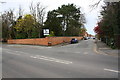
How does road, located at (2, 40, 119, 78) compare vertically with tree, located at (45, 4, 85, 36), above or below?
below

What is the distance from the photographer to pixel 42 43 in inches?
1594

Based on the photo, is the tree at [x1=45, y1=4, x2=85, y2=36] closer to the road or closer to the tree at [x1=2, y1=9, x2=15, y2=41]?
the tree at [x1=2, y1=9, x2=15, y2=41]

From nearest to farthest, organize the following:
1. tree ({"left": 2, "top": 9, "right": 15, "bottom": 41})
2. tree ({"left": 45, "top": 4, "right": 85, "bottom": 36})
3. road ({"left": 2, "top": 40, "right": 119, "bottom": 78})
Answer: road ({"left": 2, "top": 40, "right": 119, "bottom": 78}) → tree ({"left": 2, "top": 9, "right": 15, "bottom": 41}) → tree ({"left": 45, "top": 4, "right": 85, "bottom": 36})

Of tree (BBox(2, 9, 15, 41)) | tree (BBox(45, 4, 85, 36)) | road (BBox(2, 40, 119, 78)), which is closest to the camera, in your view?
road (BBox(2, 40, 119, 78))

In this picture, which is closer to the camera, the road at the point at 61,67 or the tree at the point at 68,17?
the road at the point at 61,67

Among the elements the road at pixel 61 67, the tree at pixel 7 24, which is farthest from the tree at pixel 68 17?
the road at pixel 61 67

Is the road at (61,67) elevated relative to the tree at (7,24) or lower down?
lower down

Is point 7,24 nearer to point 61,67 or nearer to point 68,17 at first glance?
point 68,17

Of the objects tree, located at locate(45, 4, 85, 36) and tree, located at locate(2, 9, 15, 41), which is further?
tree, located at locate(45, 4, 85, 36)

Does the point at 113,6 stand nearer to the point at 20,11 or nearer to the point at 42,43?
the point at 42,43

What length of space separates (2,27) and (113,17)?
1811 inches

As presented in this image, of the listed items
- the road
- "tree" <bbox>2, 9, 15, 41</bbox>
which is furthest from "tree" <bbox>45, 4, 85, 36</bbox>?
the road

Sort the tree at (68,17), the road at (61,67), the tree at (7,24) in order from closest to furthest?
the road at (61,67), the tree at (7,24), the tree at (68,17)

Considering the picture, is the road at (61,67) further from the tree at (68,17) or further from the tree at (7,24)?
the tree at (68,17)
